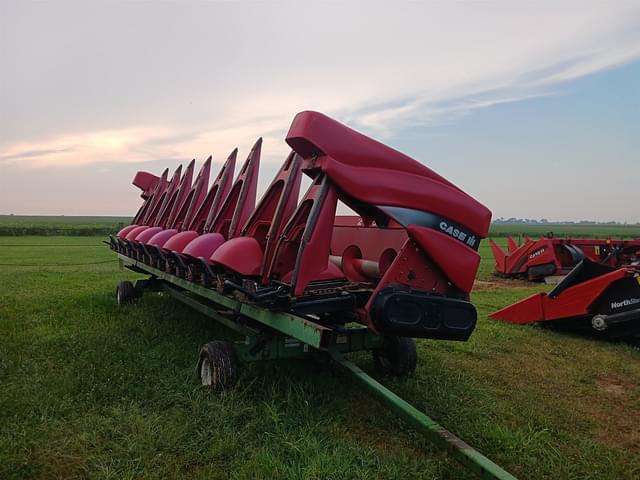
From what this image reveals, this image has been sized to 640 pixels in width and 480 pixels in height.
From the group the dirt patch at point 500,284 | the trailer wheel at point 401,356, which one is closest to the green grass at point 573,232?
the dirt patch at point 500,284

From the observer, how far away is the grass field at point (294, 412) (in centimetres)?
310

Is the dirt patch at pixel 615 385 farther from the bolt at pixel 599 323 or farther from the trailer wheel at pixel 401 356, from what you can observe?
the trailer wheel at pixel 401 356

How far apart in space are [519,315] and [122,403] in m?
5.63

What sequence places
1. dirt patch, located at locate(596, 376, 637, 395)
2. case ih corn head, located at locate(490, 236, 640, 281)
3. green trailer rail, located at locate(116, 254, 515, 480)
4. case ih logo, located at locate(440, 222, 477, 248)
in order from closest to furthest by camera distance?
green trailer rail, located at locate(116, 254, 515, 480), case ih logo, located at locate(440, 222, 477, 248), dirt patch, located at locate(596, 376, 637, 395), case ih corn head, located at locate(490, 236, 640, 281)

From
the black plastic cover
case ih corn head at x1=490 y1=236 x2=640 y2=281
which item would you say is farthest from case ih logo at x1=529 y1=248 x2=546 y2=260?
the black plastic cover

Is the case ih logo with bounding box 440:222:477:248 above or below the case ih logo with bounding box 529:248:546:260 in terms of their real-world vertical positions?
above

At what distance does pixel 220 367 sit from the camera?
4168mm

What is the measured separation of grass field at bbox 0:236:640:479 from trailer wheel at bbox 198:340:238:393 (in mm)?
124

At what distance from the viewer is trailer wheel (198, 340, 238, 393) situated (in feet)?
13.6

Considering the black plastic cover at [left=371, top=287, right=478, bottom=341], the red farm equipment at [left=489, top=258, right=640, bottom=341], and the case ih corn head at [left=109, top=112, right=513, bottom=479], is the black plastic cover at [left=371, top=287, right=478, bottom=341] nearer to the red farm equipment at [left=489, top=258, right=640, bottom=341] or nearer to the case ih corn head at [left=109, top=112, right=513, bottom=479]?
the case ih corn head at [left=109, top=112, right=513, bottom=479]

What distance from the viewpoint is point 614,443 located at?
3600 mm

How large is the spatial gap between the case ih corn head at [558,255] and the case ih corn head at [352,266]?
10.1 m

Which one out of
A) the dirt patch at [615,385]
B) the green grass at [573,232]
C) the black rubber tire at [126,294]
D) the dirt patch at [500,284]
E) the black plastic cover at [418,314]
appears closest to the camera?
the black plastic cover at [418,314]

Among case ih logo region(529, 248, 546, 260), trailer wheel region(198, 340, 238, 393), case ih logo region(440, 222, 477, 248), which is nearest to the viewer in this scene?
case ih logo region(440, 222, 477, 248)
